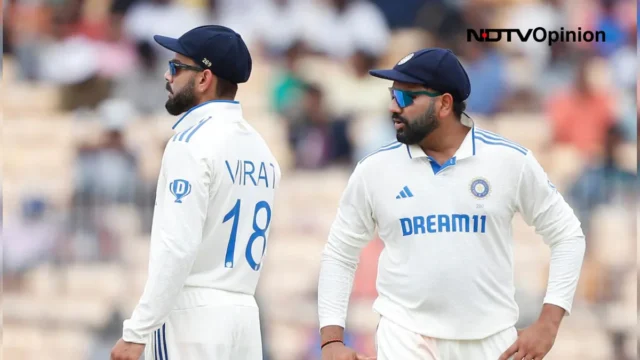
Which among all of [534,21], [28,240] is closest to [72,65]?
[28,240]

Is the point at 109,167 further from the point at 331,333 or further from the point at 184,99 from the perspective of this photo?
the point at 331,333

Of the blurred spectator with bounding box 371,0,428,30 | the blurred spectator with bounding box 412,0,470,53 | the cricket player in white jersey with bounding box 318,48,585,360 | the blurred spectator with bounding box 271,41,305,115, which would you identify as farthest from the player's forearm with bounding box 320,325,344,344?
the blurred spectator with bounding box 371,0,428,30

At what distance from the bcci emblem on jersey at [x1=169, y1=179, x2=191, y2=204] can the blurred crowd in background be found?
16.7 ft

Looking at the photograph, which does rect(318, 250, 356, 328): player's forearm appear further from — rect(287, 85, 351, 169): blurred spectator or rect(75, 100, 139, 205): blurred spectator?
rect(75, 100, 139, 205): blurred spectator

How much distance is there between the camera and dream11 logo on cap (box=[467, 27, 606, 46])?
10.8 m

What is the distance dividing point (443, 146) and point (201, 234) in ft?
3.30

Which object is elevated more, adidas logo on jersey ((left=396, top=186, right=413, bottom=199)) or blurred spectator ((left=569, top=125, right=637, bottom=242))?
adidas logo on jersey ((left=396, top=186, right=413, bottom=199))

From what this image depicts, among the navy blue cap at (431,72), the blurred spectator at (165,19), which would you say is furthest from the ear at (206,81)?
the blurred spectator at (165,19)

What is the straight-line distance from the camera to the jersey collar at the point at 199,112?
459 centimetres

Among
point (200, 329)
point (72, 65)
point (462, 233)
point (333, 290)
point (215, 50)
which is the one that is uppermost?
point (72, 65)

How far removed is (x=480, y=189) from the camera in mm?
4438

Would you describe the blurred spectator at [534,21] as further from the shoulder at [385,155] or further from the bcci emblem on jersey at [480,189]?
the bcci emblem on jersey at [480,189]

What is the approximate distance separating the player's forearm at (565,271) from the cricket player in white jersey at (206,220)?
3.78ft

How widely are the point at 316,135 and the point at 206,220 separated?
657 cm
